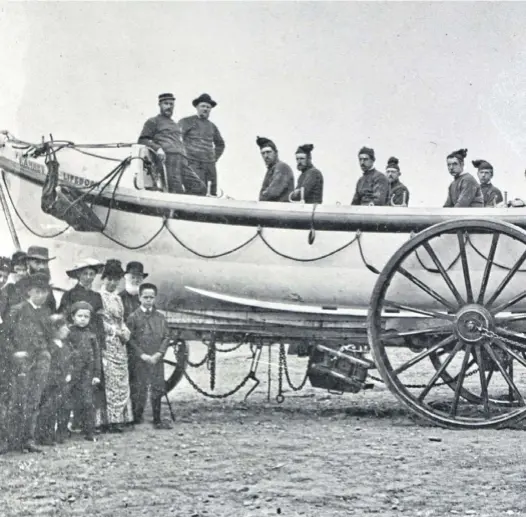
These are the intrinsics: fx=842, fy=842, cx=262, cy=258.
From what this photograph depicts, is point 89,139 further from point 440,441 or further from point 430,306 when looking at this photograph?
point 440,441

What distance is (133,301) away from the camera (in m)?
7.29

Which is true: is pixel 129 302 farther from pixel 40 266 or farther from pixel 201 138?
pixel 201 138

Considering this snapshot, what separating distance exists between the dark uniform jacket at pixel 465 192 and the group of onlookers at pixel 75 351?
284 cm

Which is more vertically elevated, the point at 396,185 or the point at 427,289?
the point at 396,185

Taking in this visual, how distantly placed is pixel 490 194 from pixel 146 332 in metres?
4.06

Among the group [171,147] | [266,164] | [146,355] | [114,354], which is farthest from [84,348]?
[266,164]

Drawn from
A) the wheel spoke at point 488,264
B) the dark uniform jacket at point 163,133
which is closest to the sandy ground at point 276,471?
the wheel spoke at point 488,264

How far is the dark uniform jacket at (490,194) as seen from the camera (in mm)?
8738

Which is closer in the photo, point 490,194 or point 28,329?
point 28,329

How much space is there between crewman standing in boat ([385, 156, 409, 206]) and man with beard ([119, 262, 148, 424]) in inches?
111

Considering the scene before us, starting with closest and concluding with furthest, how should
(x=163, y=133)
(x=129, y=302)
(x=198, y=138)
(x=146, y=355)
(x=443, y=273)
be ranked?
(x=443, y=273) < (x=146, y=355) < (x=129, y=302) < (x=163, y=133) < (x=198, y=138)

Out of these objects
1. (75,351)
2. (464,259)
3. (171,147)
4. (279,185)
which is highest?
(171,147)

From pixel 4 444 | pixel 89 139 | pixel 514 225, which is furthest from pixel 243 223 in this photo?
pixel 4 444

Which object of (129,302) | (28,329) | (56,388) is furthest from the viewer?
(129,302)
